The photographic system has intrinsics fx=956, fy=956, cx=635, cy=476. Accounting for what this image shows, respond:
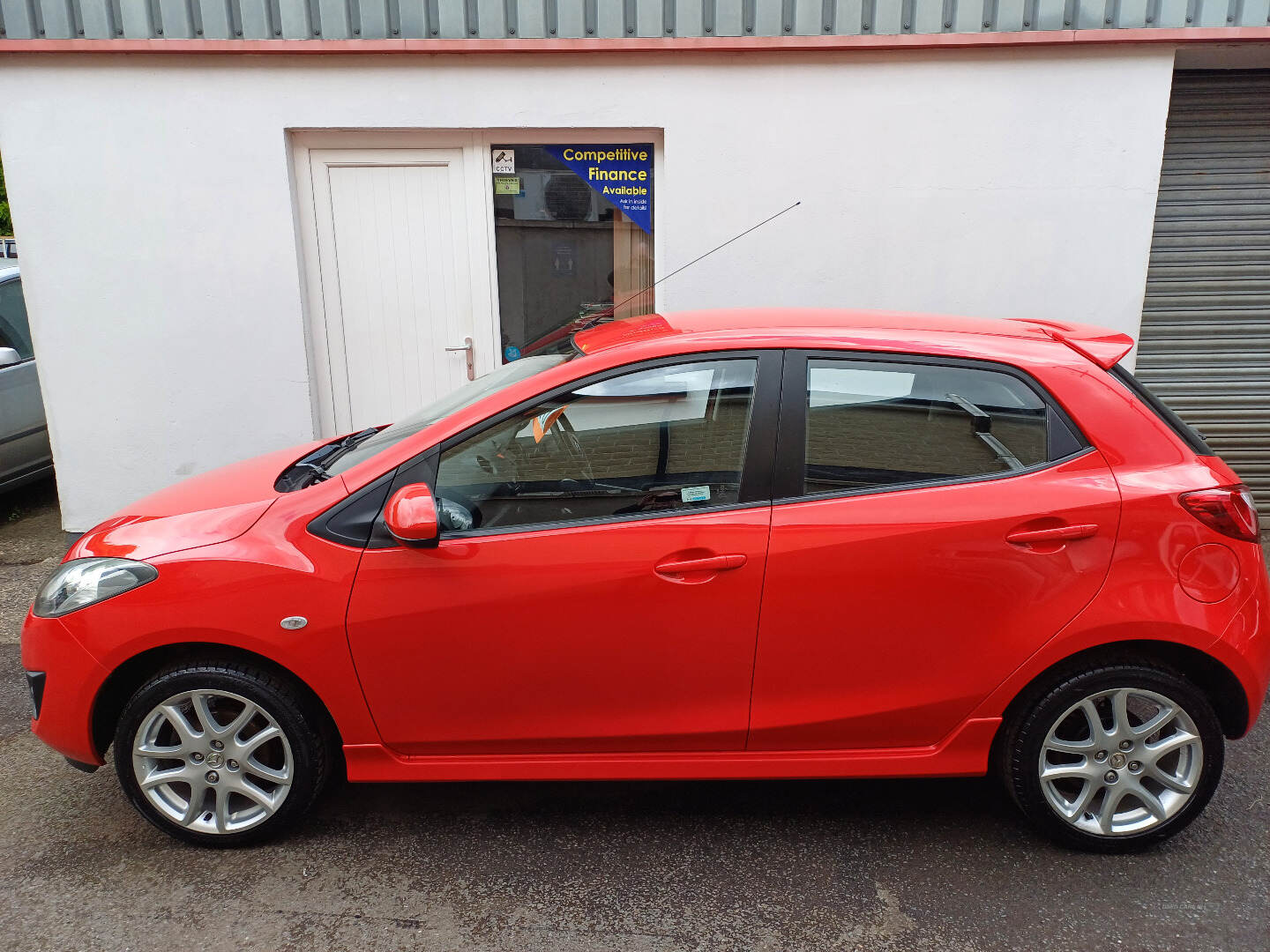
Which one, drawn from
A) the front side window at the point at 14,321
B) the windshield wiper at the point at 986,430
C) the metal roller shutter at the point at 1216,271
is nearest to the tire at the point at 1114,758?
the windshield wiper at the point at 986,430

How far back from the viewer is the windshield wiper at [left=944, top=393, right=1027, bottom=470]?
115 inches

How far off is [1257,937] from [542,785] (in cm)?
227

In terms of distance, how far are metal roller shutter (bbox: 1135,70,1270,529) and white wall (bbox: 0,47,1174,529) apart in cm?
64

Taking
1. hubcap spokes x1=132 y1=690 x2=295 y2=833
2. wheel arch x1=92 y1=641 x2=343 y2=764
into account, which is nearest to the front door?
wheel arch x1=92 y1=641 x2=343 y2=764

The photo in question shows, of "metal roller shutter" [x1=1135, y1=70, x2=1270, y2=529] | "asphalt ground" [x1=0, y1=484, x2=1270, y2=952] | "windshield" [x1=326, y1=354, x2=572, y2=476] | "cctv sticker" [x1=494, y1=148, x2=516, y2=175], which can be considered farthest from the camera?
"metal roller shutter" [x1=1135, y1=70, x2=1270, y2=529]

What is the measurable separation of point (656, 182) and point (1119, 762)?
4.31 metres

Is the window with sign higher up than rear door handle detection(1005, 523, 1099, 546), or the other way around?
the window with sign

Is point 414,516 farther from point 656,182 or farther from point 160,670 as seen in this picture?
point 656,182

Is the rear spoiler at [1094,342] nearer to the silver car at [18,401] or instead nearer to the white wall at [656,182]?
the white wall at [656,182]

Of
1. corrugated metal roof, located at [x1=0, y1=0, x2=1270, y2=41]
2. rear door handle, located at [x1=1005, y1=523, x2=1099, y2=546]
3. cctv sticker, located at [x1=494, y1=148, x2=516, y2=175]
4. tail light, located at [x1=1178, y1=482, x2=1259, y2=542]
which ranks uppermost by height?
corrugated metal roof, located at [x1=0, y1=0, x2=1270, y2=41]

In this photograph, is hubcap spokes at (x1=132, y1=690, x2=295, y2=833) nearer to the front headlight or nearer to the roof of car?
the front headlight

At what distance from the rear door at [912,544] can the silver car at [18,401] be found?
6467 mm

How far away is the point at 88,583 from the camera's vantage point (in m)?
2.98

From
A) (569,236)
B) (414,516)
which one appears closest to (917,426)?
(414,516)
